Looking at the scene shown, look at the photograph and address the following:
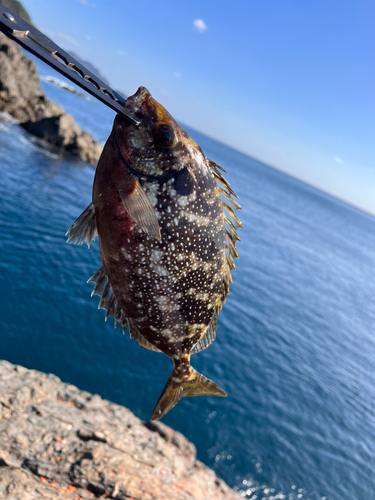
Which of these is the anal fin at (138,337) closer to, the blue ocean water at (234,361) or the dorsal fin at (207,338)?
the dorsal fin at (207,338)

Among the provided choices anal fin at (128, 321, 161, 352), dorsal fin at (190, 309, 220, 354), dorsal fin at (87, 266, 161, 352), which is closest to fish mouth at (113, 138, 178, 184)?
dorsal fin at (87, 266, 161, 352)

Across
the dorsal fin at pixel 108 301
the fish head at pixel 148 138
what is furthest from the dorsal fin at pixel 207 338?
the fish head at pixel 148 138

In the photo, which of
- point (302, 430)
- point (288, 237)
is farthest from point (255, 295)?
point (288, 237)

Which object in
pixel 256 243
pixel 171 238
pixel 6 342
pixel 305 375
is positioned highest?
pixel 171 238

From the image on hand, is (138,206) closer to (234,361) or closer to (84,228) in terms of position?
(84,228)

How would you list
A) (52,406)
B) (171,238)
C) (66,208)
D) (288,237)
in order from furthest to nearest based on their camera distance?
(288,237), (66,208), (52,406), (171,238)

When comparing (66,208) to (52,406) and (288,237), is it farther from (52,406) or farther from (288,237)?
(288,237)
